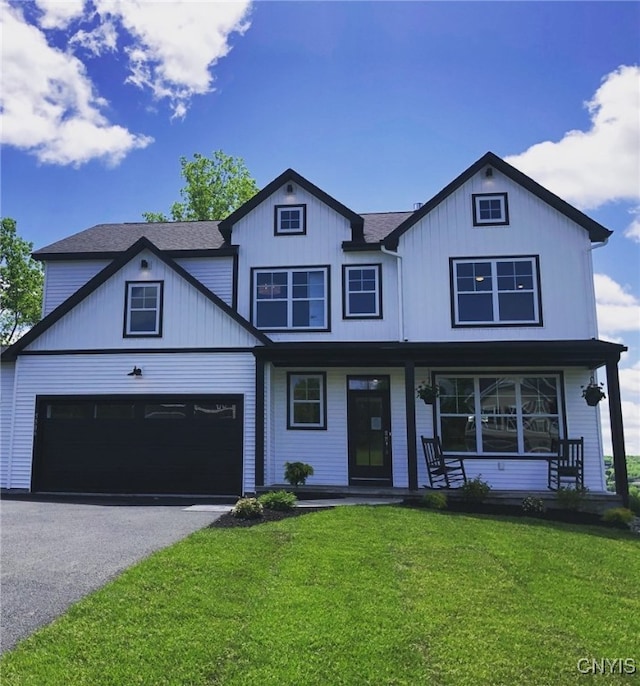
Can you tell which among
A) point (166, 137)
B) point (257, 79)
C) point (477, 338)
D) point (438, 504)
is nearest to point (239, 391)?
point (438, 504)

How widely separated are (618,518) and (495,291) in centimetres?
574

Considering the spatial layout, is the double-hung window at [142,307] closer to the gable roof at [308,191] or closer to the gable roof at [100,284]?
the gable roof at [100,284]

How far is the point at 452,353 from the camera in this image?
11.6 meters

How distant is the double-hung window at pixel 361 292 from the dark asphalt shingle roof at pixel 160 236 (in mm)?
926

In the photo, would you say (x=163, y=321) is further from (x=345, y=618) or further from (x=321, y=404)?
(x=345, y=618)

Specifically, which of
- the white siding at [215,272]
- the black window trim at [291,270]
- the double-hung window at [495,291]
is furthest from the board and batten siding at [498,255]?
the white siding at [215,272]

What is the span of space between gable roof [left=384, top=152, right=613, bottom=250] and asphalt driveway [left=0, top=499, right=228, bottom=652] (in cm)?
824

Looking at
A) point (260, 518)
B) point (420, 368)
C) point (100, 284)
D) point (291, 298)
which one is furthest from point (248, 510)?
point (100, 284)

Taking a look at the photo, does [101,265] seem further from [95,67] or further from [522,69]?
[522,69]

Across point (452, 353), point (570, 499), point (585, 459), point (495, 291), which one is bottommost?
point (570, 499)

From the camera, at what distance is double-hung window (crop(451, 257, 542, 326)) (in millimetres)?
12469

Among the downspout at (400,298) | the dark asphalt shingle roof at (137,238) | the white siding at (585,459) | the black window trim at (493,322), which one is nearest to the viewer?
the white siding at (585,459)

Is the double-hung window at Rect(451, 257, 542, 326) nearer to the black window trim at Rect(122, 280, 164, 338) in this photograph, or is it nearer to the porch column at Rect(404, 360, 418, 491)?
the porch column at Rect(404, 360, 418, 491)

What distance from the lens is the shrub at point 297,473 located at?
11.6m
